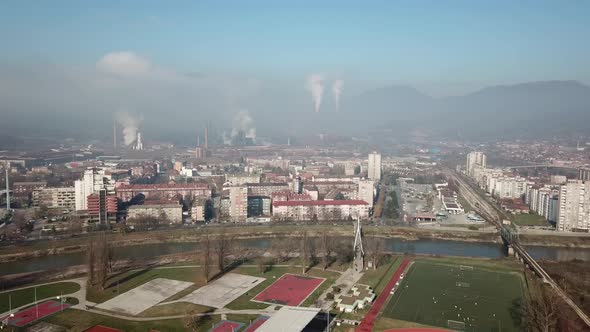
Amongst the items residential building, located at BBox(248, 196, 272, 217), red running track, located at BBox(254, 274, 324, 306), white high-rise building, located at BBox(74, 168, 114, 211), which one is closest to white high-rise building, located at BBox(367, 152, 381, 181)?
residential building, located at BBox(248, 196, 272, 217)

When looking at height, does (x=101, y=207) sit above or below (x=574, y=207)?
below

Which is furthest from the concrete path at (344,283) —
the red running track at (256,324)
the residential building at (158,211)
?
the residential building at (158,211)

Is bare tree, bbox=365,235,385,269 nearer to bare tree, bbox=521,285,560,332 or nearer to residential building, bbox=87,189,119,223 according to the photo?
bare tree, bbox=521,285,560,332

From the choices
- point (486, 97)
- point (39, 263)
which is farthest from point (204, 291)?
point (486, 97)

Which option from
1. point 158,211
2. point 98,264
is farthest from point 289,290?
point 158,211

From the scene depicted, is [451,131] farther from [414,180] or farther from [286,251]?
[286,251]

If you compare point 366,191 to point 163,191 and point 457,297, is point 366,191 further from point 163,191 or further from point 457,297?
point 457,297
